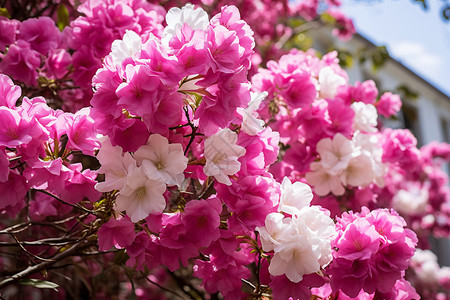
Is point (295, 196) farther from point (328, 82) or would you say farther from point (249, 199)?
point (328, 82)

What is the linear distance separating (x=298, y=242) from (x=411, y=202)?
172 inches

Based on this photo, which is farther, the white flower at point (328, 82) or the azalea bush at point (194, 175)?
the white flower at point (328, 82)

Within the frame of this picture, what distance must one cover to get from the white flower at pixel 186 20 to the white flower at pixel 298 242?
42 cm

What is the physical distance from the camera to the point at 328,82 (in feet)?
5.74

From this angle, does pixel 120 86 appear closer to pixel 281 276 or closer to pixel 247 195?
pixel 247 195

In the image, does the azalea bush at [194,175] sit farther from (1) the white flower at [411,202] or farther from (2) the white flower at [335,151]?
(1) the white flower at [411,202]

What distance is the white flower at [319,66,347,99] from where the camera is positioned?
1747 millimetres

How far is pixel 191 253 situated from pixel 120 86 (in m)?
0.39

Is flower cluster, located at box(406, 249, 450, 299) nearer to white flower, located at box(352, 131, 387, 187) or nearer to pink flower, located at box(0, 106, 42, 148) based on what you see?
white flower, located at box(352, 131, 387, 187)

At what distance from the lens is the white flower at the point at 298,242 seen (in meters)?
1.03

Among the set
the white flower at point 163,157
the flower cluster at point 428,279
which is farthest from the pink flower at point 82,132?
the flower cluster at point 428,279

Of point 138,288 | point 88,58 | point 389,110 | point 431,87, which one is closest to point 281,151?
point 389,110

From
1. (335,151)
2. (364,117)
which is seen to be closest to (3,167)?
(335,151)

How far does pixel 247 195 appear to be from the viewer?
1.05 metres
